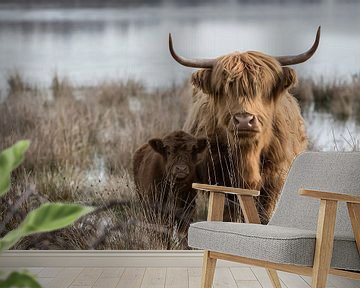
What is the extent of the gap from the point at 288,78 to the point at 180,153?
82cm

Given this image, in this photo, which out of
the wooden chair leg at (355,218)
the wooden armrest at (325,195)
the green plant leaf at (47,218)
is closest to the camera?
the green plant leaf at (47,218)

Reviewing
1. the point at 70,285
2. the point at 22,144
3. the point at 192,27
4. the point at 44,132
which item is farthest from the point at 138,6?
the point at 22,144

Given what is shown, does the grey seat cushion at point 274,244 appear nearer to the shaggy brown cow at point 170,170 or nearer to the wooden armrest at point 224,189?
the wooden armrest at point 224,189

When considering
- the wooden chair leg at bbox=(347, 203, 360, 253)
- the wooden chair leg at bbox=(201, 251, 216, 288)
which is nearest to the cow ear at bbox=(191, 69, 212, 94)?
the wooden chair leg at bbox=(201, 251, 216, 288)

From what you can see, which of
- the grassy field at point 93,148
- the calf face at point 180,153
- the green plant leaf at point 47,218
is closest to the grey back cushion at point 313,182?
the calf face at point 180,153

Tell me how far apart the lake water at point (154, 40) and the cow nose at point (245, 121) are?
1.75 ft

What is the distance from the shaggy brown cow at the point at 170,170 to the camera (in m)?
4.31

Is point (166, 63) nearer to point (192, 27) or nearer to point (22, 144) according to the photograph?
point (192, 27)

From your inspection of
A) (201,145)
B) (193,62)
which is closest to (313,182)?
(201,145)

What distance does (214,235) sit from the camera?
291cm

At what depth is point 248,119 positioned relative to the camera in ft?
13.4

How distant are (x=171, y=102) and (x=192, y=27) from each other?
0.51 metres

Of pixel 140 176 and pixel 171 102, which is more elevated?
pixel 171 102

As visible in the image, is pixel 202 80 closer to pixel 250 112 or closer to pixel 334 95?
pixel 250 112
